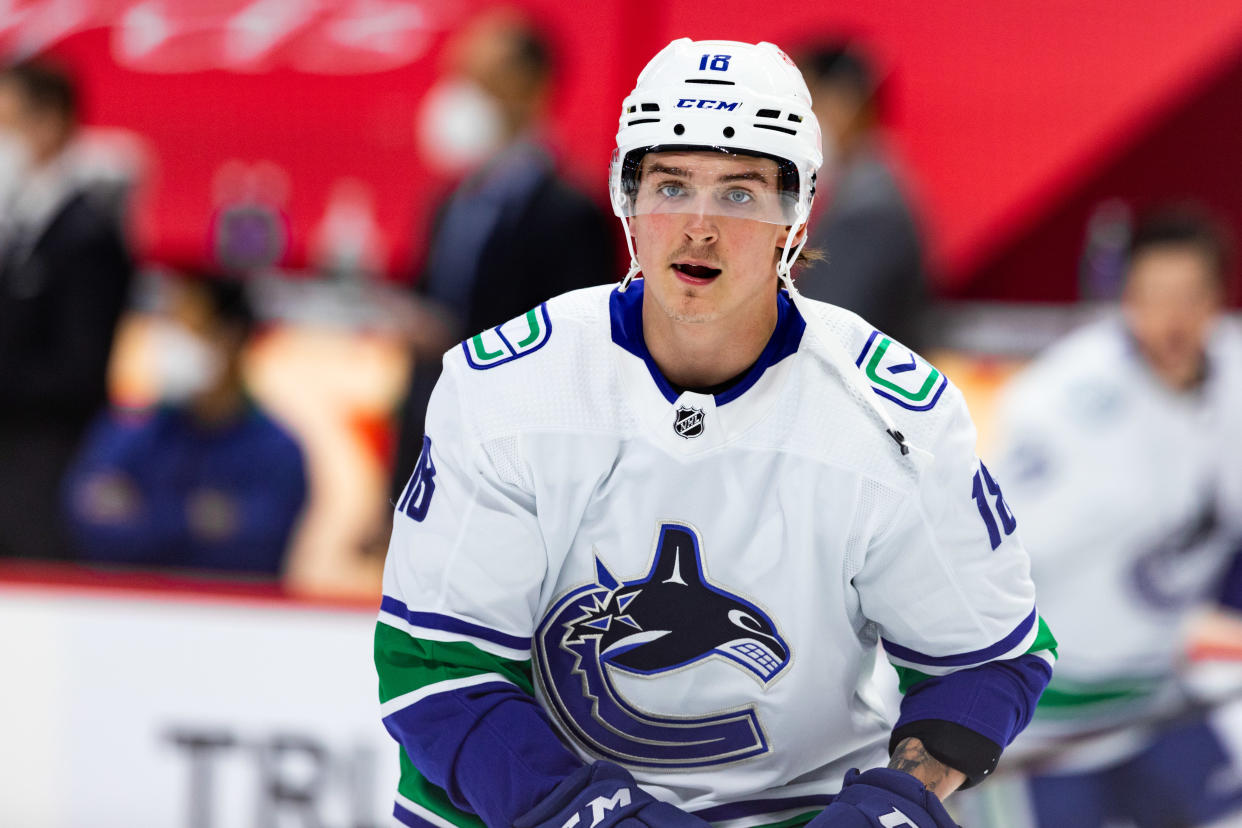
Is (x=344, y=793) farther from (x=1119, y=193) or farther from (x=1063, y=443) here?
(x=1119, y=193)

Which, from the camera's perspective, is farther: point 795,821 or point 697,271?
point 795,821

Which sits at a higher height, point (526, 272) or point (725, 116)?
point (526, 272)

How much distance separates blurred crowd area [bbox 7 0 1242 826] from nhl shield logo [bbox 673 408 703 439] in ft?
1.10

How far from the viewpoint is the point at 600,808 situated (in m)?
1.79

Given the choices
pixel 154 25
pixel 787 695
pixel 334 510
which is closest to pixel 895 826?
pixel 787 695

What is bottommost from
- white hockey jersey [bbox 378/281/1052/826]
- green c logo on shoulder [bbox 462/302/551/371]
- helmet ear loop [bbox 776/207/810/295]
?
white hockey jersey [bbox 378/281/1052/826]

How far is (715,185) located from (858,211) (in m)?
2.29

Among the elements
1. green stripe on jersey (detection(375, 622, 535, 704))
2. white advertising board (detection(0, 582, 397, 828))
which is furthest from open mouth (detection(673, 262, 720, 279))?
white advertising board (detection(0, 582, 397, 828))

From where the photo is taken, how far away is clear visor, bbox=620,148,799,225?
6.05 feet

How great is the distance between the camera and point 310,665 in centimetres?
360

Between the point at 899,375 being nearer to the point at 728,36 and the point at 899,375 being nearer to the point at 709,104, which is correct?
the point at 709,104

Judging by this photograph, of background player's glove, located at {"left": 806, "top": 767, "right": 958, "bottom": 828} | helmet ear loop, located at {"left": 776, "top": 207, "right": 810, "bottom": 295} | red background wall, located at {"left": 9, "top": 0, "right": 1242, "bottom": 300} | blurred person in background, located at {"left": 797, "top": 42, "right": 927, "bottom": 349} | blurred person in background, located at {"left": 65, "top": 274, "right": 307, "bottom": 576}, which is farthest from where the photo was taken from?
red background wall, located at {"left": 9, "top": 0, "right": 1242, "bottom": 300}

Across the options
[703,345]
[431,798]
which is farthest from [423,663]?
[703,345]

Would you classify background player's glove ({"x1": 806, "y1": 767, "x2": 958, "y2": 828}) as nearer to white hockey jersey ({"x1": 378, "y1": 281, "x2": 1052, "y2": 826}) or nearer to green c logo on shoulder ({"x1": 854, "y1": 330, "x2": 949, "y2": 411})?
→ white hockey jersey ({"x1": 378, "y1": 281, "x2": 1052, "y2": 826})
